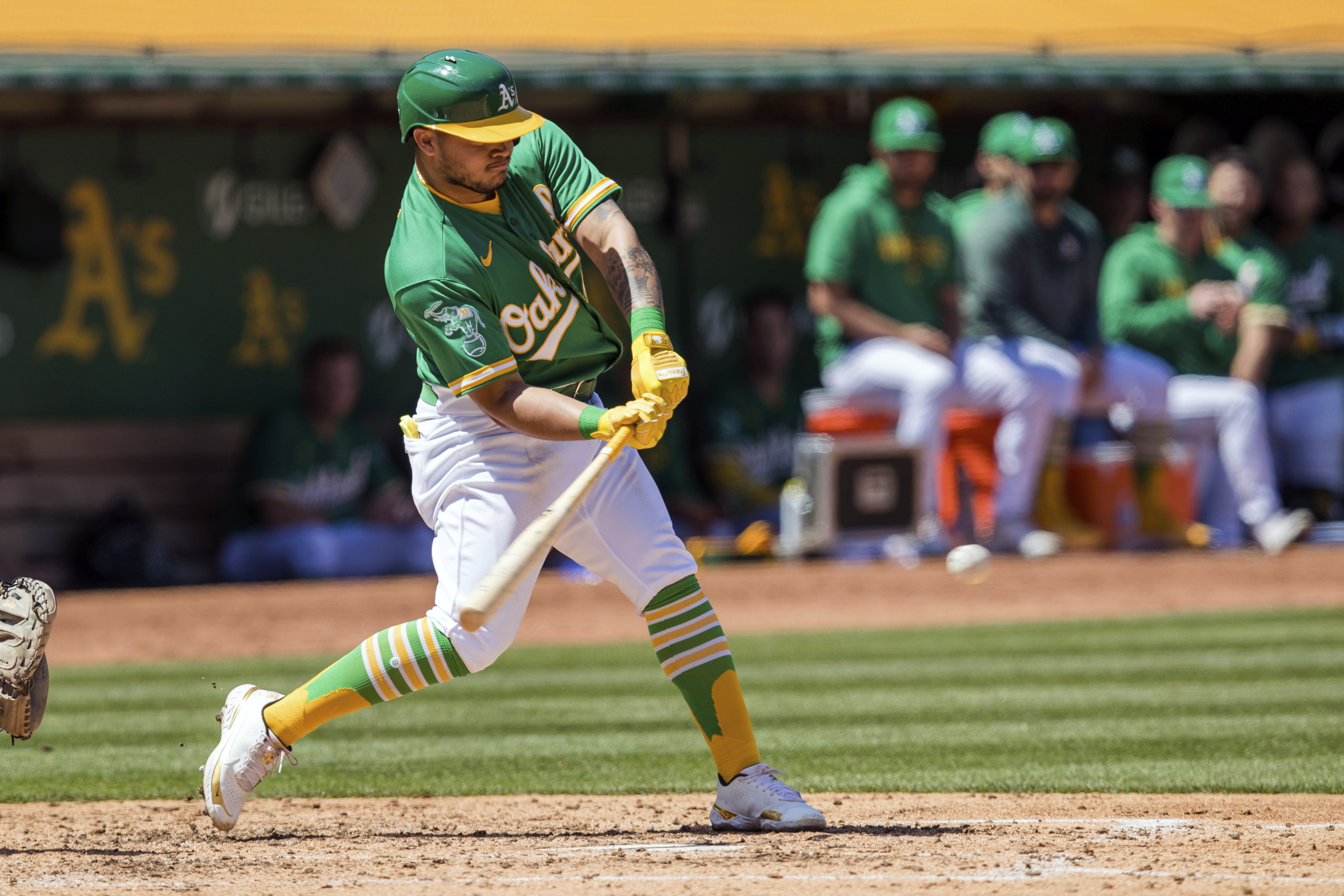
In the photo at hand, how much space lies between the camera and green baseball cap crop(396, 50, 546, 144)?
364 cm

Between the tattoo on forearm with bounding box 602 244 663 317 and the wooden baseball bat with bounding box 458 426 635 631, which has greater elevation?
the tattoo on forearm with bounding box 602 244 663 317

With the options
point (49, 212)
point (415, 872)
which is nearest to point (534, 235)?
point (415, 872)

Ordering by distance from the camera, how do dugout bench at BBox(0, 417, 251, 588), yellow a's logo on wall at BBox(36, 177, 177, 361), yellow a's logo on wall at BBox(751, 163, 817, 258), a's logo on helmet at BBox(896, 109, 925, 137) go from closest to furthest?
a's logo on helmet at BBox(896, 109, 925, 137)
dugout bench at BBox(0, 417, 251, 588)
yellow a's logo on wall at BBox(36, 177, 177, 361)
yellow a's logo on wall at BBox(751, 163, 817, 258)

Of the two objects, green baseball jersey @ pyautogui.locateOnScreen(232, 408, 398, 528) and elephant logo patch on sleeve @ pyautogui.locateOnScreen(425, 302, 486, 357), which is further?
green baseball jersey @ pyautogui.locateOnScreen(232, 408, 398, 528)

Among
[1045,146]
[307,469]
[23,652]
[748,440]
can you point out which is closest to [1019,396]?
Answer: [1045,146]

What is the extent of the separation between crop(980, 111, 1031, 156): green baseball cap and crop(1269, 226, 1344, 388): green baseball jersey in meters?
1.98

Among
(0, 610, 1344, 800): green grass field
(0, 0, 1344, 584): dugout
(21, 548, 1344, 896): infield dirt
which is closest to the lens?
(21, 548, 1344, 896): infield dirt

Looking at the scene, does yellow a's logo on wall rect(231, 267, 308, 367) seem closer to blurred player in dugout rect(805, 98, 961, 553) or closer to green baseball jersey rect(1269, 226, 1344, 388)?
blurred player in dugout rect(805, 98, 961, 553)

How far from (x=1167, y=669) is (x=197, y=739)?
10.9ft

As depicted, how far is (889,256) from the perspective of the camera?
9016 mm

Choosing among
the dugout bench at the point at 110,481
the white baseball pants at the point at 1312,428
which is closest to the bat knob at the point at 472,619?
the dugout bench at the point at 110,481

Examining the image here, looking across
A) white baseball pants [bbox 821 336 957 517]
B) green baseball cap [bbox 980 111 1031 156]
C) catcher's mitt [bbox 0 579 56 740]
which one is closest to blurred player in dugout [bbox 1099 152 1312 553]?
green baseball cap [bbox 980 111 1031 156]

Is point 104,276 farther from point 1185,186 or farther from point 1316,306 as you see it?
point 1316,306

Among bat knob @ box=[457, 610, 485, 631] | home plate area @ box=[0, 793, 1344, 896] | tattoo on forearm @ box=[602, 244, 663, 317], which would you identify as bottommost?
home plate area @ box=[0, 793, 1344, 896]
